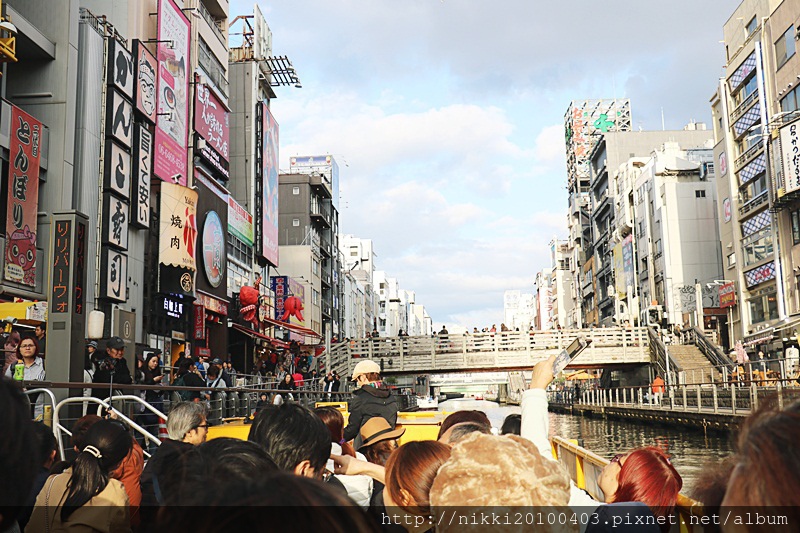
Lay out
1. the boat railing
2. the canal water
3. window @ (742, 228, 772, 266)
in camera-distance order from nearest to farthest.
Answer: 1. the boat railing
2. the canal water
3. window @ (742, 228, 772, 266)

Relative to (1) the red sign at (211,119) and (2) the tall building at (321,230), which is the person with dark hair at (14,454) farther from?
(2) the tall building at (321,230)

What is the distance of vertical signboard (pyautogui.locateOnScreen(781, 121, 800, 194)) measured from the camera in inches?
1359

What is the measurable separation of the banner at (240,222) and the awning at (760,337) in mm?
27822

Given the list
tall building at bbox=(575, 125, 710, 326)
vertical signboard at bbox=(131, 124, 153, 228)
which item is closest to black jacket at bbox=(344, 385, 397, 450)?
vertical signboard at bbox=(131, 124, 153, 228)

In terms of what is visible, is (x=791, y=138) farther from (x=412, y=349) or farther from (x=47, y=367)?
(x=47, y=367)

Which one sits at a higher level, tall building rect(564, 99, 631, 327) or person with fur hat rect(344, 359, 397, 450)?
tall building rect(564, 99, 631, 327)

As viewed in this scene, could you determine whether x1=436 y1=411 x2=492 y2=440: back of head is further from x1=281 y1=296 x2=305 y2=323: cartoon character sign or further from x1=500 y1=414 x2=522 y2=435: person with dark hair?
x1=281 y1=296 x2=305 y2=323: cartoon character sign

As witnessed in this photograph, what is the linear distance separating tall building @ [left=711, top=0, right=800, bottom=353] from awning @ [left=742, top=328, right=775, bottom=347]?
0.06 m

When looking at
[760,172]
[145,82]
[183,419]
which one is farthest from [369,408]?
[760,172]

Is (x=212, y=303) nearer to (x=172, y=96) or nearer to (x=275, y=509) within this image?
(x=172, y=96)

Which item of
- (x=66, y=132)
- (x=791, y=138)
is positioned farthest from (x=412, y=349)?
(x=66, y=132)

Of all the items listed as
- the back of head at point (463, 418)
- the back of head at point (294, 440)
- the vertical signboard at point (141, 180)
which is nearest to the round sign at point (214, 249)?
the vertical signboard at point (141, 180)

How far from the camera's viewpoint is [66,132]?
22.6 meters

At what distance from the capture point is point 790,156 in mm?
35062
